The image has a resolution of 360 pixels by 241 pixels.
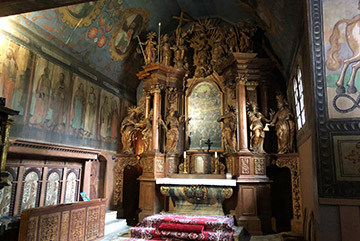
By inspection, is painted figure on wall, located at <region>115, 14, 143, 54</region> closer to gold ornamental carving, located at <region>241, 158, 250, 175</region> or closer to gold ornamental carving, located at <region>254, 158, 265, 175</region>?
gold ornamental carving, located at <region>241, 158, 250, 175</region>

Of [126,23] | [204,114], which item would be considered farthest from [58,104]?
[204,114]

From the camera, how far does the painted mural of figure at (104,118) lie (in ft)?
32.7

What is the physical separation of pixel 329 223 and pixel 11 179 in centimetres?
644

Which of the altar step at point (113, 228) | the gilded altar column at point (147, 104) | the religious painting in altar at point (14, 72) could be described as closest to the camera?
the religious painting in altar at point (14, 72)

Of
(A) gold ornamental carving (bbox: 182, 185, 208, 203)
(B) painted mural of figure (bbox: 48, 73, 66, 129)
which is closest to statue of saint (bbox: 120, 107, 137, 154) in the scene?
(A) gold ornamental carving (bbox: 182, 185, 208, 203)

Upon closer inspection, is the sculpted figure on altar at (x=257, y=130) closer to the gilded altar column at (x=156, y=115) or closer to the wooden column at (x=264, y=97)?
the wooden column at (x=264, y=97)

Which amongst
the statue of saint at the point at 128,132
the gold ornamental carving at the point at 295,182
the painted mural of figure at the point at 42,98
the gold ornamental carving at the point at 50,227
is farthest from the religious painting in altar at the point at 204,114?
the gold ornamental carving at the point at 50,227

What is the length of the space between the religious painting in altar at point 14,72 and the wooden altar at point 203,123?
4.35 m

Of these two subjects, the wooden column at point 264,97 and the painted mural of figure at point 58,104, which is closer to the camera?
the painted mural of figure at point 58,104

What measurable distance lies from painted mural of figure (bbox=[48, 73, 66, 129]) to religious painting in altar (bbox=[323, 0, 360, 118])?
6770 mm

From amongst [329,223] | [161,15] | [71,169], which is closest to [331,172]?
[329,223]

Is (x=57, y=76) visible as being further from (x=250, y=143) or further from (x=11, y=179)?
(x=250, y=143)

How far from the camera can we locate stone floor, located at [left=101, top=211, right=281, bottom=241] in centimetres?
762

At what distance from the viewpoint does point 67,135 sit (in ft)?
26.7
